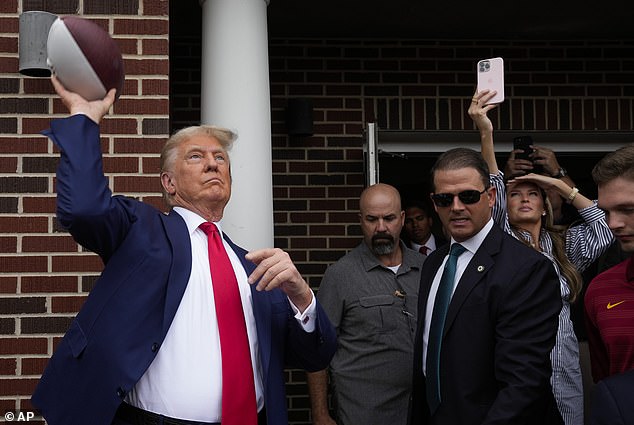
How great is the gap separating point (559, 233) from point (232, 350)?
1.95m

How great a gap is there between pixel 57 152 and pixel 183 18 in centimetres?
192

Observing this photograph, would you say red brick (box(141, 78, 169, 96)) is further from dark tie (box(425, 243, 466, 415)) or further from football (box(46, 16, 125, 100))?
dark tie (box(425, 243, 466, 415))

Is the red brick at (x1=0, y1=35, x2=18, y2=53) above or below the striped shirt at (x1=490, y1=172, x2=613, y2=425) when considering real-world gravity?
above

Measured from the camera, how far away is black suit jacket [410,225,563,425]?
2939 millimetres

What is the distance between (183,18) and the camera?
17.4 ft

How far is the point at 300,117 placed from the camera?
18.1 ft

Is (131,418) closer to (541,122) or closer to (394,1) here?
(394,1)

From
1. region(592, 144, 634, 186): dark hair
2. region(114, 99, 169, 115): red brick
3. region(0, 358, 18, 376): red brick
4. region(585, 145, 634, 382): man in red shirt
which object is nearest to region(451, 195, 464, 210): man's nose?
region(585, 145, 634, 382): man in red shirt

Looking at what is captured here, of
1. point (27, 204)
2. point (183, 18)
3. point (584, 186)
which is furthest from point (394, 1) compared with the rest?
point (584, 186)

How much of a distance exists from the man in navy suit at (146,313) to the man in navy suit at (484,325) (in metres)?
0.61

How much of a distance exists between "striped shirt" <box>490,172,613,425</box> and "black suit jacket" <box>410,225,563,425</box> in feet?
1.41

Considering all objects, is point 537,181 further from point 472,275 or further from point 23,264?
point 23,264

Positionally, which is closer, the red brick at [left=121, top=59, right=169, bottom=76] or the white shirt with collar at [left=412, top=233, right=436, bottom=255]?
the red brick at [left=121, top=59, right=169, bottom=76]

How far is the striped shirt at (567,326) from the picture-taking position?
357cm
